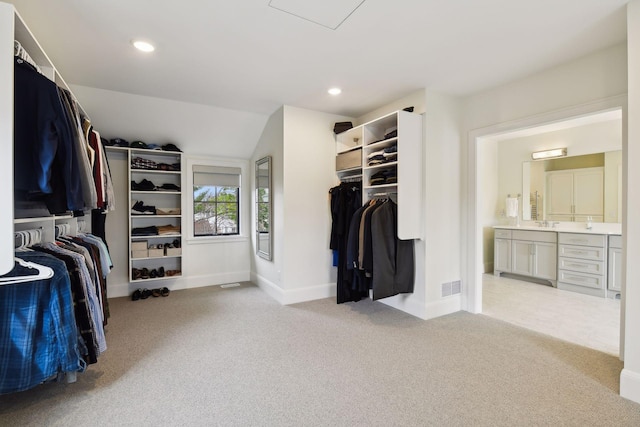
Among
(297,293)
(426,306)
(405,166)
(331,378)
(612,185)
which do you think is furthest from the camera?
(612,185)

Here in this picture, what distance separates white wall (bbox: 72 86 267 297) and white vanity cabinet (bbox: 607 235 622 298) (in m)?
4.94

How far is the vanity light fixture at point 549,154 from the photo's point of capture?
480cm

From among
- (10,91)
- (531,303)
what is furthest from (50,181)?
(531,303)

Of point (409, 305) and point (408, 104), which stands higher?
point (408, 104)

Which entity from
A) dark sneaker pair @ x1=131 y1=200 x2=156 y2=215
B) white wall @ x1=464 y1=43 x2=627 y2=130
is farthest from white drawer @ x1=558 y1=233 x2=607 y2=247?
dark sneaker pair @ x1=131 y1=200 x2=156 y2=215

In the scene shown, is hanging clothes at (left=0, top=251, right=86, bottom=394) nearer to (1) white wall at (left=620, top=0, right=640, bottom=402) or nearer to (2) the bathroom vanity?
(1) white wall at (left=620, top=0, right=640, bottom=402)

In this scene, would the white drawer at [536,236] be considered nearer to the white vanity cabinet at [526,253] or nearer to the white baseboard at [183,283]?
the white vanity cabinet at [526,253]

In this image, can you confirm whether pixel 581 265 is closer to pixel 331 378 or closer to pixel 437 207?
pixel 437 207

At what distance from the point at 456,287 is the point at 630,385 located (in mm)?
1714

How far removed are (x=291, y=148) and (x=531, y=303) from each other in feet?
11.8

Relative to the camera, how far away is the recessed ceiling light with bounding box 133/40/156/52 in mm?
2393

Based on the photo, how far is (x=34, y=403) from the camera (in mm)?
1887

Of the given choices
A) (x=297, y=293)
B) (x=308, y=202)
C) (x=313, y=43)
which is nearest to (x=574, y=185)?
(x=308, y=202)

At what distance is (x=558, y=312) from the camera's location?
11.6 ft
